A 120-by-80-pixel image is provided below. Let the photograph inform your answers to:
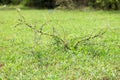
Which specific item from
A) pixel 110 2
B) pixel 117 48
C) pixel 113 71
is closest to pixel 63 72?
pixel 113 71

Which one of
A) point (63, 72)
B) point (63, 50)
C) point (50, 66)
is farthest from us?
point (63, 50)

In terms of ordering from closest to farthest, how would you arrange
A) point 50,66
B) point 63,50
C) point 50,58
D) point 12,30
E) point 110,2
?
point 50,66
point 50,58
point 63,50
point 12,30
point 110,2

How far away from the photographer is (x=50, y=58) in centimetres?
628

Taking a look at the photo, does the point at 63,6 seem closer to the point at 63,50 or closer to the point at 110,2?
the point at 110,2

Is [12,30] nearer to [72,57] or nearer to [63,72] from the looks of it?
[72,57]

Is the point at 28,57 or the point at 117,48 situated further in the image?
the point at 117,48

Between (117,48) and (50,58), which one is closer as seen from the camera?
(50,58)

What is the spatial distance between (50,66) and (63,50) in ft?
3.35

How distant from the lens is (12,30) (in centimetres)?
1063

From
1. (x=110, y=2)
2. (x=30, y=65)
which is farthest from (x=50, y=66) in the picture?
(x=110, y=2)

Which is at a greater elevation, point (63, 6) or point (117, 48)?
point (117, 48)

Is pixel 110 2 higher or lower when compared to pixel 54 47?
lower

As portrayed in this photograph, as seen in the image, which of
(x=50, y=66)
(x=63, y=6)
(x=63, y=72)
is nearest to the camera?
(x=63, y=72)

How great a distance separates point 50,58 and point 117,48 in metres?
1.79
